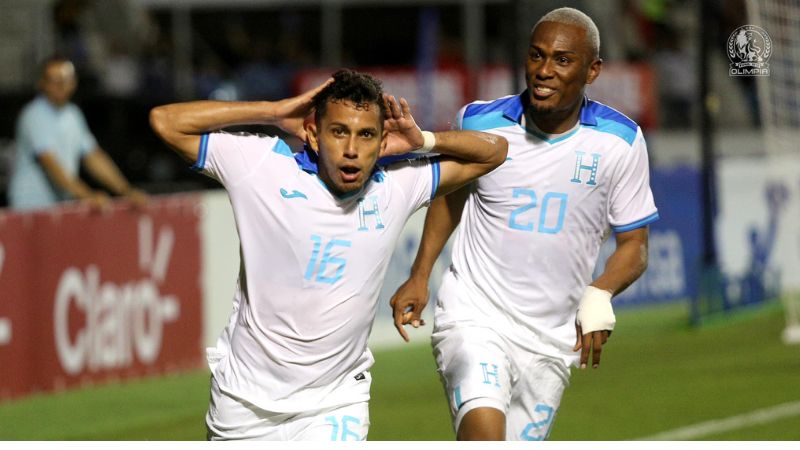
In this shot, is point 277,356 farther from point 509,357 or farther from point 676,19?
point 676,19

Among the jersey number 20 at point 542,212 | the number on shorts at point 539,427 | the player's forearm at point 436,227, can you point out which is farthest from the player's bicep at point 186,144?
the number on shorts at point 539,427

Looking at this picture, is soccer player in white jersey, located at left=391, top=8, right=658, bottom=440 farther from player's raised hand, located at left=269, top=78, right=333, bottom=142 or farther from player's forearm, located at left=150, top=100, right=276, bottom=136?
player's forearm, located at left=150, top=100, right=276, bottom=136

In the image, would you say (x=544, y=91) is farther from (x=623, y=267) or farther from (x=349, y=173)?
(x=349, y=173)

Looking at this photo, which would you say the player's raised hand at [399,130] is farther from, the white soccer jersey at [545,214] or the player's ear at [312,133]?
the white soccer jersey at [545,214]

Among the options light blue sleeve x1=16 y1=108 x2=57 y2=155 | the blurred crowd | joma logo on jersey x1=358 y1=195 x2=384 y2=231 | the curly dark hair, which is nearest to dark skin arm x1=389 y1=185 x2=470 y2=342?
joma logo on jersey x1=358 y1=195 x2=384 y2=231

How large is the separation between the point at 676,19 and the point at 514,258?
2022 cm

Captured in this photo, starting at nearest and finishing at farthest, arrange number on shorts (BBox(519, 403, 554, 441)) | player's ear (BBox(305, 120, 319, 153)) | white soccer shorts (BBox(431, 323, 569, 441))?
1. player's ear (BBox(305, 120, 319, 153))
2. white soccer shorts (BBox(431, 323, 569, 441))
3. number on shorts (BBox(519, 403, 554, 441))

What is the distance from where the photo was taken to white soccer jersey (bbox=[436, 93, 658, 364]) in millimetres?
7293

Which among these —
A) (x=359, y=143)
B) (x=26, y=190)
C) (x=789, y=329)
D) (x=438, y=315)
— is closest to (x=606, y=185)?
(x=438, y=315)

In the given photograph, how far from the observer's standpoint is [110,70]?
74.8ft

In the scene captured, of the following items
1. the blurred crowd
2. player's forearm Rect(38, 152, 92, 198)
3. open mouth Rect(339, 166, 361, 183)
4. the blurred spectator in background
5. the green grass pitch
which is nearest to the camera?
open mouth Rect(339, 166, 361, 183)

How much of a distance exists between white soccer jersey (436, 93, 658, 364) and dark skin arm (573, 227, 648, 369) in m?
0.07

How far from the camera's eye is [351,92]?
6.13 m

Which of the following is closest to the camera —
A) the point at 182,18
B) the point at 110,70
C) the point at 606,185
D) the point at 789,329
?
the point at 606,185
